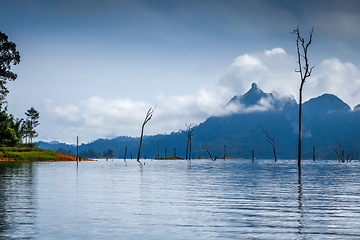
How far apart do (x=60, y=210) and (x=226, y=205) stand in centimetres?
582

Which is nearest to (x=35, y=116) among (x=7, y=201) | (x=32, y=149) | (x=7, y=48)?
(x=32, y=149)

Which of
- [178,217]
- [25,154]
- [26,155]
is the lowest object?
[26,155]

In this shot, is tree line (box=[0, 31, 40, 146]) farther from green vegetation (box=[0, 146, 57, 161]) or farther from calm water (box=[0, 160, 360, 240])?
calm water (box=[0, 160, 360, 240])

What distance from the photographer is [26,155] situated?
9625 cm

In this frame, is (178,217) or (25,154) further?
(25,154)

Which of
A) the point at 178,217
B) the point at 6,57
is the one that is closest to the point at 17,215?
the point at 178,217

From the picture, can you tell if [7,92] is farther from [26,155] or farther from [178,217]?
Answer: [178,217]

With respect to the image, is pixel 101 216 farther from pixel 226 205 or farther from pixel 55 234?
pixel 226 205

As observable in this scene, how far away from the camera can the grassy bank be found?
88.7 m

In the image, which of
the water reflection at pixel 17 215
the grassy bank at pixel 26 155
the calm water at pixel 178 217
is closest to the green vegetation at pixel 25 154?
the grassy bank at pixel 26 155

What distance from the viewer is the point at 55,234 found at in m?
8.55

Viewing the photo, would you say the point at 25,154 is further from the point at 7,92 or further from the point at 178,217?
the point at 178,217

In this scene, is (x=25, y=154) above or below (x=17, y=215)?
below

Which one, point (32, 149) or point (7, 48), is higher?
point (7, 48)
